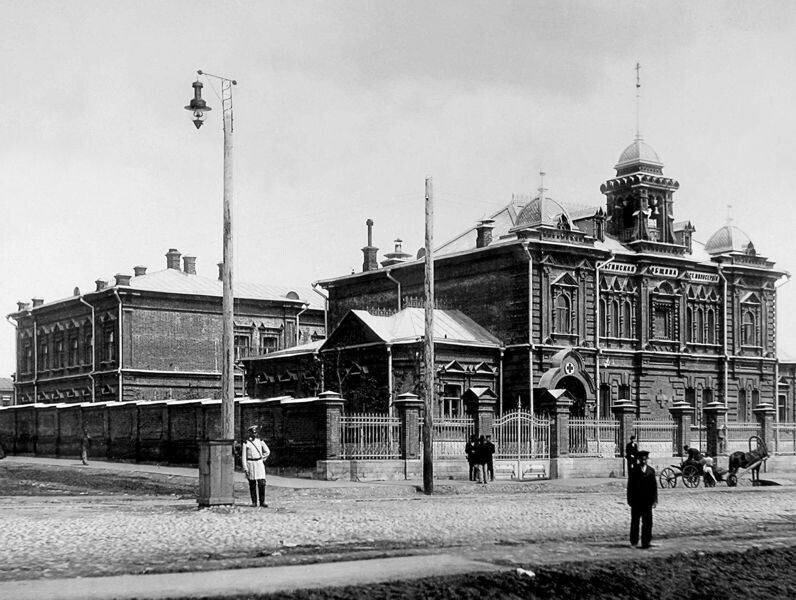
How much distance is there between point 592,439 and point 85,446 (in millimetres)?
16752

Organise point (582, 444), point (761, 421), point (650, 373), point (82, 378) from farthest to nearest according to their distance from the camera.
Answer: point (82, 378), point (650, 373), point (761, 421), point (582, 444)

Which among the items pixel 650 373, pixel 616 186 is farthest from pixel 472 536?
pixel 616 186

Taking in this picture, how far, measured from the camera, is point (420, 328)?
41781 millimetres

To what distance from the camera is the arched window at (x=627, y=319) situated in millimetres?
46781

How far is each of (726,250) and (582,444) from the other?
1860 centimetres

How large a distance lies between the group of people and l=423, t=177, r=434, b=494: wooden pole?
3.39 m

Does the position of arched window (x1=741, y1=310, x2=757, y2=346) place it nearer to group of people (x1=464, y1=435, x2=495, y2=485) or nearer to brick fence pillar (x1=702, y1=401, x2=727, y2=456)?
brick fence pillar (x1=702, y1=401, x2=727, y2=456)

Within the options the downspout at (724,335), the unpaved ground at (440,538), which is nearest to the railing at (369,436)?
the unpaved ground at (440,538)

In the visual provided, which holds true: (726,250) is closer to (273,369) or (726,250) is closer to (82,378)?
(273,369)

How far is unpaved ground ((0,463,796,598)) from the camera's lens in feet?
41.7

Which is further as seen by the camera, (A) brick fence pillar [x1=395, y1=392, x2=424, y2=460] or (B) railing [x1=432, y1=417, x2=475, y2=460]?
(B) railing [x1=432, y1=417, x2=475, y2=460]

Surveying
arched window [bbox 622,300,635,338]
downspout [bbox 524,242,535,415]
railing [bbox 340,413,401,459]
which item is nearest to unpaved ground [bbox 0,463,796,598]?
railing [bbox 340,413,401,459]

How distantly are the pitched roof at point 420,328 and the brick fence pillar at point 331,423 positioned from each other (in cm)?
952

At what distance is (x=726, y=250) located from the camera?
51094 mm
